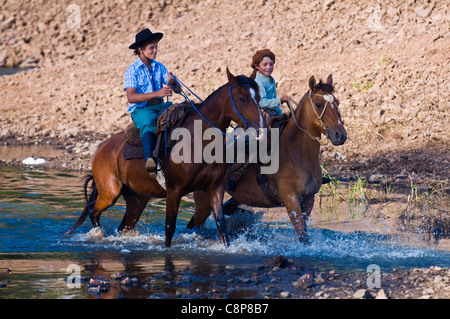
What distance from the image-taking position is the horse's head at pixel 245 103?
813cm

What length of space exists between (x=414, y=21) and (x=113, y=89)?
26.5 ft

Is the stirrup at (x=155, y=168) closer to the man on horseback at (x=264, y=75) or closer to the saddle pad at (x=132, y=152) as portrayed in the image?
the saddle pad at (x=132, y=152)

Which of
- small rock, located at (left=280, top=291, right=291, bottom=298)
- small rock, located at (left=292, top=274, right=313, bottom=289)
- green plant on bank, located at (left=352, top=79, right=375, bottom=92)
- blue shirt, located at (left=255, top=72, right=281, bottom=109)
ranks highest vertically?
green plant on bank, located at (left=352, top=79, right=375, bottom=92)

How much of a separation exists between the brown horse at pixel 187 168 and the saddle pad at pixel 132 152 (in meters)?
0.07

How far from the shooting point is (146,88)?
9.20m

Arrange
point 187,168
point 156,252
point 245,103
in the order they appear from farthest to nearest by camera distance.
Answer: point 156,252
point 187,168
point 245,103

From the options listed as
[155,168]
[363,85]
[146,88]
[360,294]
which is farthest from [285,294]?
[363,85]

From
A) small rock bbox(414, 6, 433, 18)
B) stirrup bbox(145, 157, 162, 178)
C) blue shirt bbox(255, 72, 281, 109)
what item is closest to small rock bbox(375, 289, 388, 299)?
blue shirt bbox(255, 72, 281, 109)

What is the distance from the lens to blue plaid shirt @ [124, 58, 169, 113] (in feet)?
29.7

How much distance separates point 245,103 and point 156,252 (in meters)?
2.22

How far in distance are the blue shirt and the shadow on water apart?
178cm

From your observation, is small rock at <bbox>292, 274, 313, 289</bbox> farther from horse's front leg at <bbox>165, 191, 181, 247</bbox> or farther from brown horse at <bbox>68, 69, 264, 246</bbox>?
horse's front leg at <bbox>165, 191, 181, 247</bbox>

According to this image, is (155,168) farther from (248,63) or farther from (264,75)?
(248,63)

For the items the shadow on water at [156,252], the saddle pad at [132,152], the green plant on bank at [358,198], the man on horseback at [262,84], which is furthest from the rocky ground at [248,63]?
the saddle pad at [132,152]
